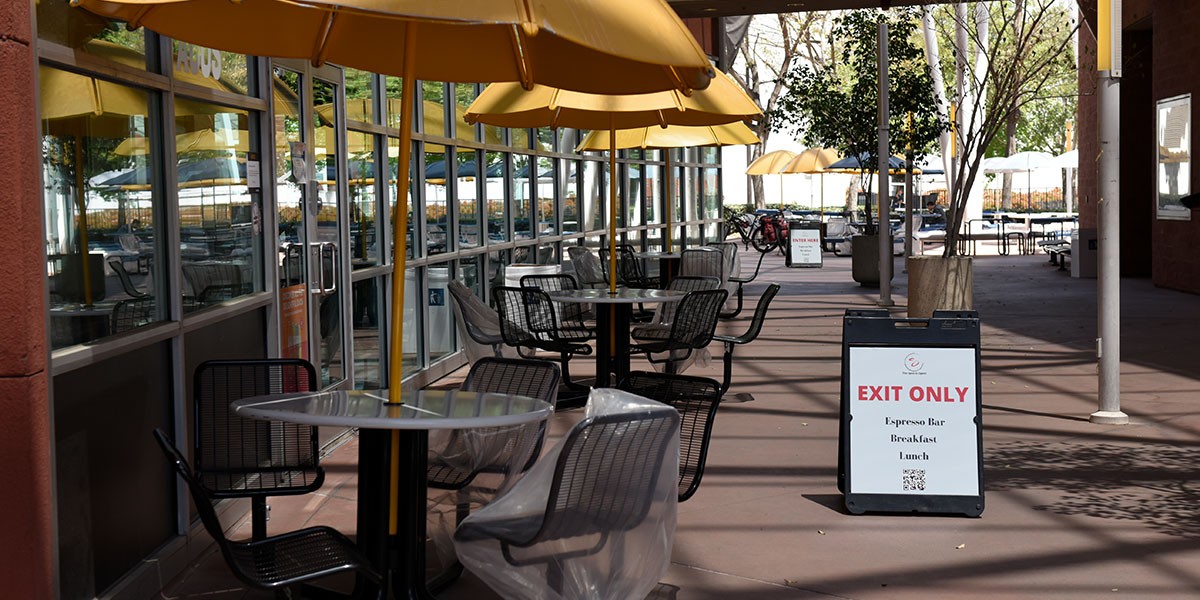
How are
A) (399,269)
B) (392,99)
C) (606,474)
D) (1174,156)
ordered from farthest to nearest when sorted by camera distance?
(1174,156)
(392,99)
(399,269)
(606,474)

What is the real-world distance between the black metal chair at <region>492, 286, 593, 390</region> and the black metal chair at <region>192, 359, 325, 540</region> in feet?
12.2

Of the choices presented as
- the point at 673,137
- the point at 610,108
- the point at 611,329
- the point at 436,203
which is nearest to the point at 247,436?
the point at 610,108

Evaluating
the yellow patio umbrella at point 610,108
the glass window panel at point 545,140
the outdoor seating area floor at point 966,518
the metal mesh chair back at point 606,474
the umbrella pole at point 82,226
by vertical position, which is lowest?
the outdoor seating area floor at point 966,518

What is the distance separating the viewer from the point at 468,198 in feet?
38.4

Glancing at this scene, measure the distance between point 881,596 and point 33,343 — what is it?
2889mm

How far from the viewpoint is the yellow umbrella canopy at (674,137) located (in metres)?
12.4

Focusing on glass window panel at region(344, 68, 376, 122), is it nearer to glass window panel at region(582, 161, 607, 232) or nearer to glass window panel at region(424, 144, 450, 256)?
glass window panel at region(424, 144, 450, 256)

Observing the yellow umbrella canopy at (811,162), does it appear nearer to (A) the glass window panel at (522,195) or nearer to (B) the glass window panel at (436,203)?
(A) the glass window panel at (522,195)

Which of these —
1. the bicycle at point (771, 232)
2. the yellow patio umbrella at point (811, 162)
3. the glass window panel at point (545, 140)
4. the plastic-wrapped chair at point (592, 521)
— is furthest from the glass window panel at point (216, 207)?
the yellow patio umbrella at point (811, 162)

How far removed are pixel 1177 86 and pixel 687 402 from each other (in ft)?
49.3

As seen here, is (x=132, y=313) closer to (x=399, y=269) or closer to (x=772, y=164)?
(x=399, y=269)

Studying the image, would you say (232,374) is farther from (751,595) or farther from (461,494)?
(751,595)

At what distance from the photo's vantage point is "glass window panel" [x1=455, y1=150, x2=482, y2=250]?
11477 mm

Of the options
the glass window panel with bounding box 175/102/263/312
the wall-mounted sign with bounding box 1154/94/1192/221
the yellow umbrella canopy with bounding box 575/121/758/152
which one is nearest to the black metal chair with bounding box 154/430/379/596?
the glass window panel with bounding box 175/102/263/312
